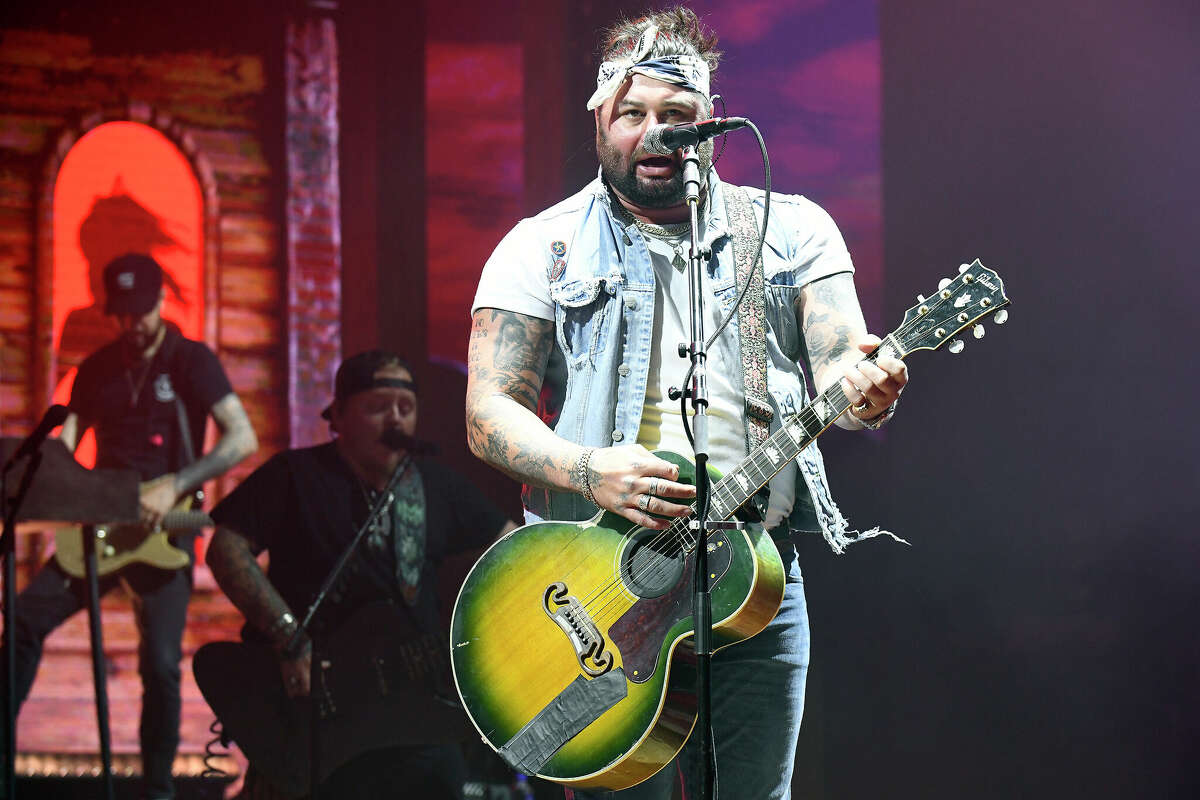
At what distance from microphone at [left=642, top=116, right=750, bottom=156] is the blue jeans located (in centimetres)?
81

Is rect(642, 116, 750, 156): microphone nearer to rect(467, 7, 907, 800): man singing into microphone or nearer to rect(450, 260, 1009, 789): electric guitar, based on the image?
rect(467, 7, 907, 800): man singing into microphone

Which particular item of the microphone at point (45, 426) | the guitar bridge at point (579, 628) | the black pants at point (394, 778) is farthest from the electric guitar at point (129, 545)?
the guitar bridge at point (579, 628)

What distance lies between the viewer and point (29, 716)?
4156 mm

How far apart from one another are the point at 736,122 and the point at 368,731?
263 cm

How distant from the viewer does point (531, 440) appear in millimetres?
2221

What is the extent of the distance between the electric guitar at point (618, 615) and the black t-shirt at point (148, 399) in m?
2.43

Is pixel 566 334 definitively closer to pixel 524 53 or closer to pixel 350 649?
pixel 350 649

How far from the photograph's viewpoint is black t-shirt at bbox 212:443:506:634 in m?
4.03

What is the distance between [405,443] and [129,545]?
1110 mm

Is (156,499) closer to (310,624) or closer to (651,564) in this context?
(310,624)

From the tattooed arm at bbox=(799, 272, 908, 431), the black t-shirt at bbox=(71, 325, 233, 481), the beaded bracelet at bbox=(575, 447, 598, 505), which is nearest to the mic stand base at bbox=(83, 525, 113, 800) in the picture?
the black t-shirt at bbox=(71, 325, 233, 481)

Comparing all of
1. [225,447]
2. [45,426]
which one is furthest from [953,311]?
[225,447]

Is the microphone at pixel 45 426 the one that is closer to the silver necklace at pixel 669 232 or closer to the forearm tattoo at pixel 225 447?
the forearm tattoo at pixel 225 447

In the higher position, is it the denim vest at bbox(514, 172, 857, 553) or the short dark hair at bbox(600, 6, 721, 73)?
the short dark hair at bbox(600, 6, 721, 73)
